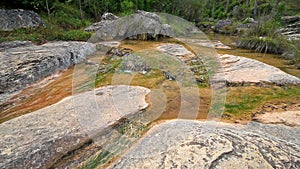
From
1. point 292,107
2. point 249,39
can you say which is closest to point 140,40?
point 249,39

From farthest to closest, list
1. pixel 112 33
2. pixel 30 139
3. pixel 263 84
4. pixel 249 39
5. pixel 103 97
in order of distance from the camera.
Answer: pixel 112 33 < pixel 249 39 < pixel 263 84 < pixel 103 97 < pixel 30 139

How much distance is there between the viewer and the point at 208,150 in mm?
2078

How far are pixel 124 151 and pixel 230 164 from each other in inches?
48.0

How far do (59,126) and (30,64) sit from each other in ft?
9.75

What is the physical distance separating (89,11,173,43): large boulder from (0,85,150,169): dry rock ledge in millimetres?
7307

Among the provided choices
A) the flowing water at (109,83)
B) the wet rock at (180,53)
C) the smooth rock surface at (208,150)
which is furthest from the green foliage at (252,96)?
the wet rock at (180,53)

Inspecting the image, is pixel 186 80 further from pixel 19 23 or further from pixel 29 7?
pixel 29 7

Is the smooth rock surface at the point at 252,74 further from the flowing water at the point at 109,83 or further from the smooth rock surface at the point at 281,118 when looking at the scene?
the smooth rock surface at the point at 281,118

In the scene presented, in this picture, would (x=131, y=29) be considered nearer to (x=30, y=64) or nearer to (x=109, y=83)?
(x=30, y=64)

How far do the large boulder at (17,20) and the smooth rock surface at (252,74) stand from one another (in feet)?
29.9

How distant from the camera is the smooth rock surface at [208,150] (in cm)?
193

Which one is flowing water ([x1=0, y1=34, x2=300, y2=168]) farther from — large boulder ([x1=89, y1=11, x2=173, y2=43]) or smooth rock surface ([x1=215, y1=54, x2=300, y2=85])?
large boulder ([x1=89, y1=11, x2=173, y2=43])

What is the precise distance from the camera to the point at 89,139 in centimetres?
255

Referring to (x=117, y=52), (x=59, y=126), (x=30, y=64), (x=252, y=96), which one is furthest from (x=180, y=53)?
(x=59, y=126)
